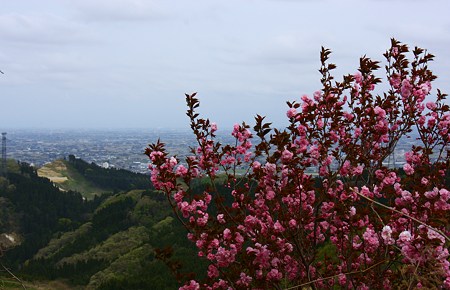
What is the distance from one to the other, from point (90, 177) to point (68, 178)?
26.2 ft

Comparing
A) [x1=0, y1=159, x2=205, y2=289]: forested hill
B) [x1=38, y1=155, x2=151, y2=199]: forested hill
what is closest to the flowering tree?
[x1=0, y1=159, x2=205, y2=289]: forested hill

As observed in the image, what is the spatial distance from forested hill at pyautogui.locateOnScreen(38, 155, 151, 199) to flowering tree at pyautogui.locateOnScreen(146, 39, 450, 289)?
14562 cm

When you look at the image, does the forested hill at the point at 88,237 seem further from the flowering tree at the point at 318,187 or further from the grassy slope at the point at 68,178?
the grassy slope at the point at 68,178

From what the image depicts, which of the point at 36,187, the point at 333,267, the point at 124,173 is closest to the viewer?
the point at 333,267

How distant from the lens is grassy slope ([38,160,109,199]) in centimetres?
14800

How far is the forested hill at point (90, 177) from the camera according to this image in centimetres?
15100

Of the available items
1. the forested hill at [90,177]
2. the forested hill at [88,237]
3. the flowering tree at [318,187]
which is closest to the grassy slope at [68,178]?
the forested hill at [90,177]

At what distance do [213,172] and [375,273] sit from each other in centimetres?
314

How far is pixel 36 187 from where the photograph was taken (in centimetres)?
11950

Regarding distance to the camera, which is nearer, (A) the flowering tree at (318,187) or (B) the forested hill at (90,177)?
(A) the flowering tree at (318,187)

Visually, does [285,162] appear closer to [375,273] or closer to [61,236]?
[375,273]

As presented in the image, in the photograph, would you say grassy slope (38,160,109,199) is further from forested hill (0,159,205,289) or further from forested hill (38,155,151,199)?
forested hill (0,159,205,289)

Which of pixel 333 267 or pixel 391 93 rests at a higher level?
pixel 391 93

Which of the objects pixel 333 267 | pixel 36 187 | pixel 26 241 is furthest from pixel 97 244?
pixel 333 267
